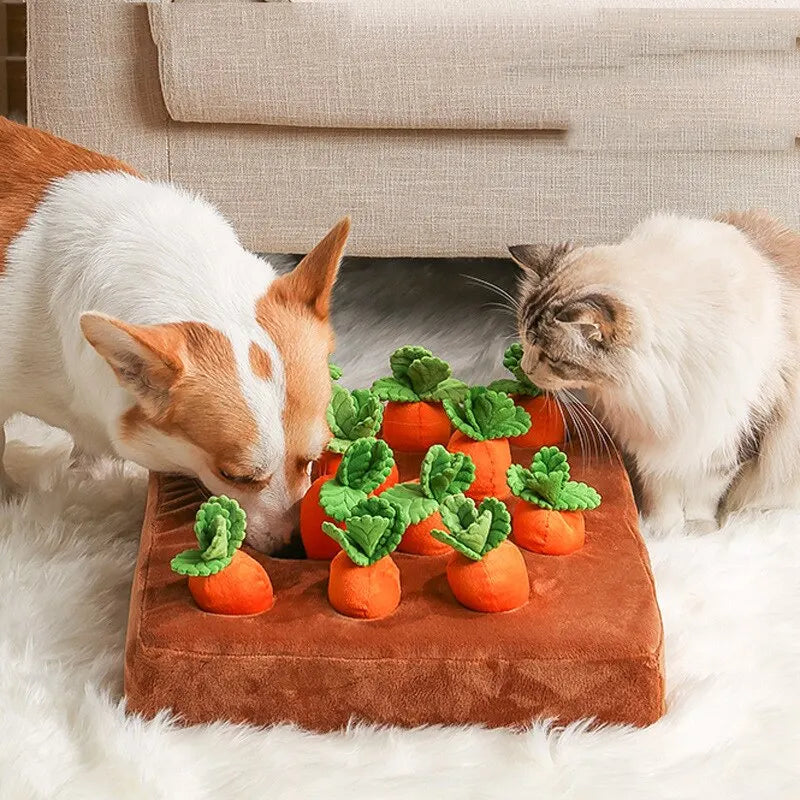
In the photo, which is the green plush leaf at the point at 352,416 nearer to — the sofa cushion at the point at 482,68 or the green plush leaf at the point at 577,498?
the green plush leaf at the point at 577,498

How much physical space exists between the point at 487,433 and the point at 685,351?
1.09 feet

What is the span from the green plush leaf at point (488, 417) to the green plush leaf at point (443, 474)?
6.4 inches

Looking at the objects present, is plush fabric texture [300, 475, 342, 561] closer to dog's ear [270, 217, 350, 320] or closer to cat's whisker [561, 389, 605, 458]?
dog's ear [270, 217, 350, 320]

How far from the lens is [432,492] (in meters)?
1.57

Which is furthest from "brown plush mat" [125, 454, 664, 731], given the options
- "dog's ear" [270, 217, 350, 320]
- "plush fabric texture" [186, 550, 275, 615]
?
"dog's ear" [270, 217, 350, 320]

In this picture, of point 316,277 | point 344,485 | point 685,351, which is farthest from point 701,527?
point 316,277

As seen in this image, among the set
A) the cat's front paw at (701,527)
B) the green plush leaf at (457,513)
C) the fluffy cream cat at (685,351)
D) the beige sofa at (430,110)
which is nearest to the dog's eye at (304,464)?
the green plush leaf at (457,513)

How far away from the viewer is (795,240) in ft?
6.43

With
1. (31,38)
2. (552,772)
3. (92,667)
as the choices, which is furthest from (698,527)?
(31,38)

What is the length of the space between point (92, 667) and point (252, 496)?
31 cm

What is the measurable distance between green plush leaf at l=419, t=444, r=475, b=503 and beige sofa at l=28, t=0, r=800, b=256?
0.97 metres

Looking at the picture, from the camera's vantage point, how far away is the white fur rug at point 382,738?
4.28 feet

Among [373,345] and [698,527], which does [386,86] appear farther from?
[698,527]

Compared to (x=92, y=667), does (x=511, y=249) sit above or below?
above
